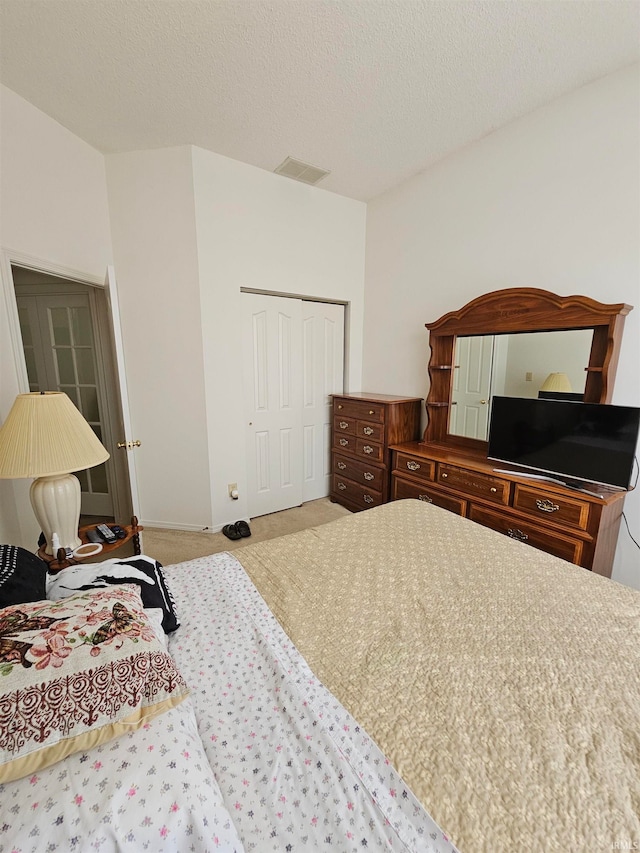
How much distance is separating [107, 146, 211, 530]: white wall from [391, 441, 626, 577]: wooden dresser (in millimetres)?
1786

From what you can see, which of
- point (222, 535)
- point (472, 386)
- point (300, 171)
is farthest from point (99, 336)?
point (472, 386)

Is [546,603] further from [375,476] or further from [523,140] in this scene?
[523,140]

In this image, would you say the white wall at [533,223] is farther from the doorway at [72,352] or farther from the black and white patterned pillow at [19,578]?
the black and white patterned pillow at [19,578]

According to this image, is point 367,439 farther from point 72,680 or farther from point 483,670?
point 72,680

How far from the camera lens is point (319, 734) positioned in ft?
2.74

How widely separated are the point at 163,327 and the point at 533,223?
268 centimetres

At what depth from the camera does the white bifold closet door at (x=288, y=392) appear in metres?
3.18

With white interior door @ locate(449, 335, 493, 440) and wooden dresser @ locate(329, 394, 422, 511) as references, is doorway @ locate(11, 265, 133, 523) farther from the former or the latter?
white interior door @ locate(449, 335, 493, 440)

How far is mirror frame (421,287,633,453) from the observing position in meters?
1.99

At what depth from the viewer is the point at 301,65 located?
74.7 inches

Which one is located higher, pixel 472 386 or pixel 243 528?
pixel 472 386

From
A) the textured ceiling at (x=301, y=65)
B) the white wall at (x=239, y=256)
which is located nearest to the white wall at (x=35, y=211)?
the textured ceiling at (x=301, y=65)

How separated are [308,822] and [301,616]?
54 cm

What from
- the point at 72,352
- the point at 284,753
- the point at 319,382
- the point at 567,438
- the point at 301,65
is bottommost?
the point at 284,753
